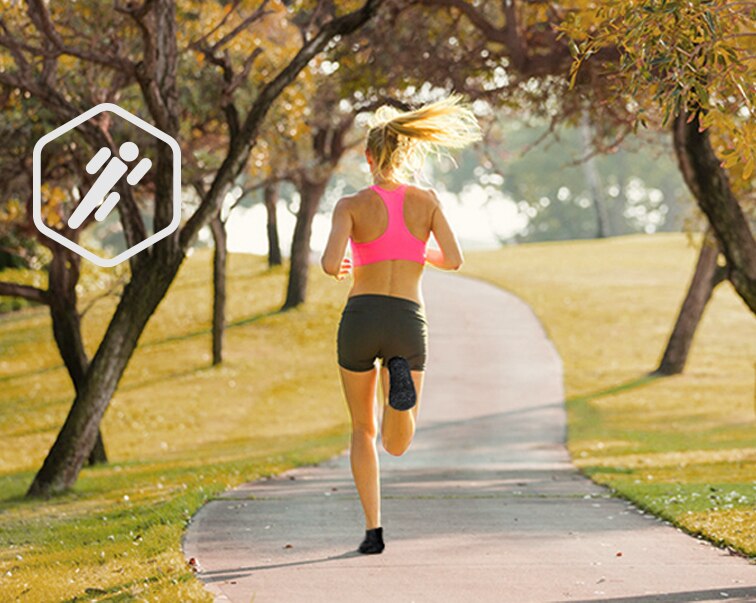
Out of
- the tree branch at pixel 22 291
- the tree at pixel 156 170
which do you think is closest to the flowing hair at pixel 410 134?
the tree at pixel 156 170

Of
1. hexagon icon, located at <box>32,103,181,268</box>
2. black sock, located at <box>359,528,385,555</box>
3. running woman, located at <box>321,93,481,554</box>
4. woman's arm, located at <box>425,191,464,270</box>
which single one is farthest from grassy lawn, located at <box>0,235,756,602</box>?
woman's arm, located at <box>425,191,464,270</box>

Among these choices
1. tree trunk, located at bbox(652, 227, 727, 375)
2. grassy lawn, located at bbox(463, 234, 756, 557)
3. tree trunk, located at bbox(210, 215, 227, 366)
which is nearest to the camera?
grassy lawn, located at bbox(463, 234, 756, 557)

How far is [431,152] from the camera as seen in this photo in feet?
24.7

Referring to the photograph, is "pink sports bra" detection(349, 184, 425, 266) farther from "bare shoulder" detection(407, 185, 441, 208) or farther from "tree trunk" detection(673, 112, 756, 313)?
"tree trunk" detection(673, 112, 756, 313)

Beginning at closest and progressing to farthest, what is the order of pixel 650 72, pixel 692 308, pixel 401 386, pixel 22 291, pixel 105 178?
pixel 401 386 < pixel 650 72 < pixel 22 291 < pixel 105 178 < pixel 692 308

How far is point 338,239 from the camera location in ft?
22.8

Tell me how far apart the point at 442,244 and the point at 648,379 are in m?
21.4

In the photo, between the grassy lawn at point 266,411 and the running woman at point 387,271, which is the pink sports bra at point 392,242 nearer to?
the running woman at point 387,271

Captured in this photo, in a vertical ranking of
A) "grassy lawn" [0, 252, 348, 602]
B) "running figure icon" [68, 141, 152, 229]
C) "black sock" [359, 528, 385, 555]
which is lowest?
"grassy lawn" [0, 252, 348, 602]

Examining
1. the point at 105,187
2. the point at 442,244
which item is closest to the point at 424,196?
the point at 442,244

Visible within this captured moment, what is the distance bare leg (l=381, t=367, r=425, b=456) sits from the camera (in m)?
6.90

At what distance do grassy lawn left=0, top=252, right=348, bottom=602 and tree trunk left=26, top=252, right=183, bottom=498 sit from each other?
0.31m

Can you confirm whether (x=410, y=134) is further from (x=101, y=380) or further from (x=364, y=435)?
(x=101, y=380)

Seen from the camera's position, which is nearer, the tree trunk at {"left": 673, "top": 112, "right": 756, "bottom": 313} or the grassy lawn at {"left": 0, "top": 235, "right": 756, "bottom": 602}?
the grassy lawn at {"left": 0, "top": 235, "right": 756, "bottom": 602}
